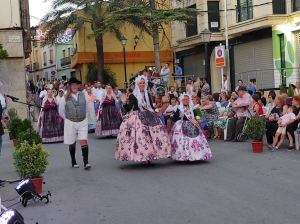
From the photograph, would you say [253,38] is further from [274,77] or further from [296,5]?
[296,5]

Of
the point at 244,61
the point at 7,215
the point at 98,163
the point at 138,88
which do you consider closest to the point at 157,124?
the point at 138,88

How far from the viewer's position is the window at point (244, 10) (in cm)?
2613

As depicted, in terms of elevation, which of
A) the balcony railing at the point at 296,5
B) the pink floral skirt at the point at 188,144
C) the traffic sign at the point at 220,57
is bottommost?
the pink floral skirt at the point at 188,144

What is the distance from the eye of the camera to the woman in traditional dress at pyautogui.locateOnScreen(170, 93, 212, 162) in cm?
995

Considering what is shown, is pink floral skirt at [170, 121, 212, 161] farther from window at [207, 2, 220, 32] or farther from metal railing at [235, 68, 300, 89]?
window at [207, 2, 220, 32]

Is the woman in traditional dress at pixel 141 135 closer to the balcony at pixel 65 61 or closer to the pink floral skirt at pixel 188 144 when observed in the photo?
the pink floral skirt at pixel 188 144

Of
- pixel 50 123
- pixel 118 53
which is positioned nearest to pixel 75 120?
pixel 50 123

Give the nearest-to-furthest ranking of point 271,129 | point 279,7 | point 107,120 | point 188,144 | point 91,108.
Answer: point 188,144 < point 271,129 < point 107,120 < point 91,108 < point 279,7

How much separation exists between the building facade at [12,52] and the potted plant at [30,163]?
616 inches

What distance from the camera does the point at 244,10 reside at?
2675cm

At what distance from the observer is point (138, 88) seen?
33.2 ft

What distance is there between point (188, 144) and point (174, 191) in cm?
274

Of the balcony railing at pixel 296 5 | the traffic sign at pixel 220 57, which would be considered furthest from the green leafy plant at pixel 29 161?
the balcony railing at pixel 296 5

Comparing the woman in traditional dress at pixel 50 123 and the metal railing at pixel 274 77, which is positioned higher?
the metal railing at pixel 274 77
